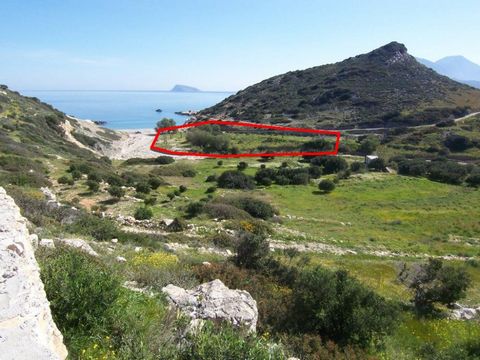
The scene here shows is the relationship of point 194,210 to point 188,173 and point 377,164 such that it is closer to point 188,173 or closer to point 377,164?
point 188,173

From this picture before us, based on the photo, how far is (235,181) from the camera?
40.1m

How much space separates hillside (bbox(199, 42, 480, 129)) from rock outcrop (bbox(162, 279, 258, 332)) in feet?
297

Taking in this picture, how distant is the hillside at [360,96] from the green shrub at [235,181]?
58318 mm

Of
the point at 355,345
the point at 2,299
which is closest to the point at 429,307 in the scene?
the point at 355,345

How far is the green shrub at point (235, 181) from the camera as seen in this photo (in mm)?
39875

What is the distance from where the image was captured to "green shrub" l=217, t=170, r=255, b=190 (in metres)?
39.9

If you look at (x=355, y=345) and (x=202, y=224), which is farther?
(x=202, y=224)

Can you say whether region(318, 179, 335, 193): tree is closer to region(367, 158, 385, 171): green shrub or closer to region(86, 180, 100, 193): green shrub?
region(367, 158, 385, 171): green shrub

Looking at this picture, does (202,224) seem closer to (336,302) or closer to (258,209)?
(258,209)

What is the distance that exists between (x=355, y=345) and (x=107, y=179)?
26612 mm

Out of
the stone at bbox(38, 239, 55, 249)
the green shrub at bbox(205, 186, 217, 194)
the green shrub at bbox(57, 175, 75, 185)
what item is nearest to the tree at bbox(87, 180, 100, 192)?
the green shrub at bbox(57, 175, 75, 185)

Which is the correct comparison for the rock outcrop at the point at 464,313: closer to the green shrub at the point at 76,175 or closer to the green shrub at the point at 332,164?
the green shrub at the point at 76,175

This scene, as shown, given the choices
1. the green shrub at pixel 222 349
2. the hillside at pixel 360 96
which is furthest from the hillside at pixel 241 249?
the hillside at pixel 360 96

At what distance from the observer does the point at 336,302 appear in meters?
9.09
